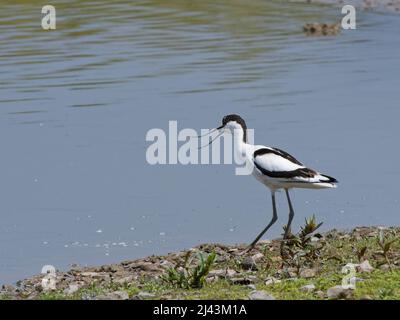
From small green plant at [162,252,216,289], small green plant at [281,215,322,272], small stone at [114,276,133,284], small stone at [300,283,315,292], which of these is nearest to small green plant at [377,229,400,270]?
small green plant at [281,215,322,272]

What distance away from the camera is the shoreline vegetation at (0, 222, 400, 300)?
24.8 feet

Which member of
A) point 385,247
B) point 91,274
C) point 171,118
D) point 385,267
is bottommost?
point 91,274

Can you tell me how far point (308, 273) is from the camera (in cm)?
838

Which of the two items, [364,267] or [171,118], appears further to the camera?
[171,118]

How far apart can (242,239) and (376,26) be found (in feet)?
42.8

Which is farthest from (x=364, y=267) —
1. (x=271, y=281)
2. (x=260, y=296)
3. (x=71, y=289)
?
(x=71, y=289)

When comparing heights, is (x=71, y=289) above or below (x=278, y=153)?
below

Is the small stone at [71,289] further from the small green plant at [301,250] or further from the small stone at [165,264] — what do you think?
the small green plant at [301,250]

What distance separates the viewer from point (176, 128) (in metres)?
13.7

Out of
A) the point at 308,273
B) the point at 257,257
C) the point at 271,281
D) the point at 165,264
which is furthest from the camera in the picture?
the point at 257,257

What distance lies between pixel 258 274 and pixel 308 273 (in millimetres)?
416

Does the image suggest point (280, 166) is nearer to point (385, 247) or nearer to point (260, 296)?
point (385, 247)
